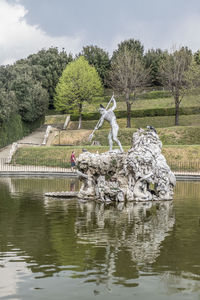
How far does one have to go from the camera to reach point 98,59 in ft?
295

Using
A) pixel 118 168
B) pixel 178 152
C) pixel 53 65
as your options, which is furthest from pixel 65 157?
pixel 53 65

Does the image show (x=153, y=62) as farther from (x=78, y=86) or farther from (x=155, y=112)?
(x=78, y=86)

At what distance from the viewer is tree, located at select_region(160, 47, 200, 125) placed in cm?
5797

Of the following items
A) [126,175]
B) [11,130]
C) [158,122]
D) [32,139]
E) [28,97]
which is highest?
[28,97]

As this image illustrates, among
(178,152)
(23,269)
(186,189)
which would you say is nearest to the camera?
(23,269)

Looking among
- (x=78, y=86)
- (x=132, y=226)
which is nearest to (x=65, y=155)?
(x=78, y=86)

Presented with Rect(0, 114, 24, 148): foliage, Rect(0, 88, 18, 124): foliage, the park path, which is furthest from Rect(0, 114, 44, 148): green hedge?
Rect(0, 88, 18, 124): foliage

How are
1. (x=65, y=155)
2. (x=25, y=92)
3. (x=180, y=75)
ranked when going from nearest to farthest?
(x=65, y=155)
(x=180, y=75)
(x=25, y=92)

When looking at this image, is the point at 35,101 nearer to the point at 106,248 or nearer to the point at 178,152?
the point at 178,152

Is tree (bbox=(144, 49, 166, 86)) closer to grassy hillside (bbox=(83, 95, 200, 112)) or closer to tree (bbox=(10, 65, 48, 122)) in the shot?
grassy hillside (bbox=(83, 95, 200, 112))

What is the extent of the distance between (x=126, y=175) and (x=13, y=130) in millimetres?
41009

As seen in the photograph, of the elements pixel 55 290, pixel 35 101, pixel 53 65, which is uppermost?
pixel 53 65

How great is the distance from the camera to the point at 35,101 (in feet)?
216

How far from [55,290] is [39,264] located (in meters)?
1.70
